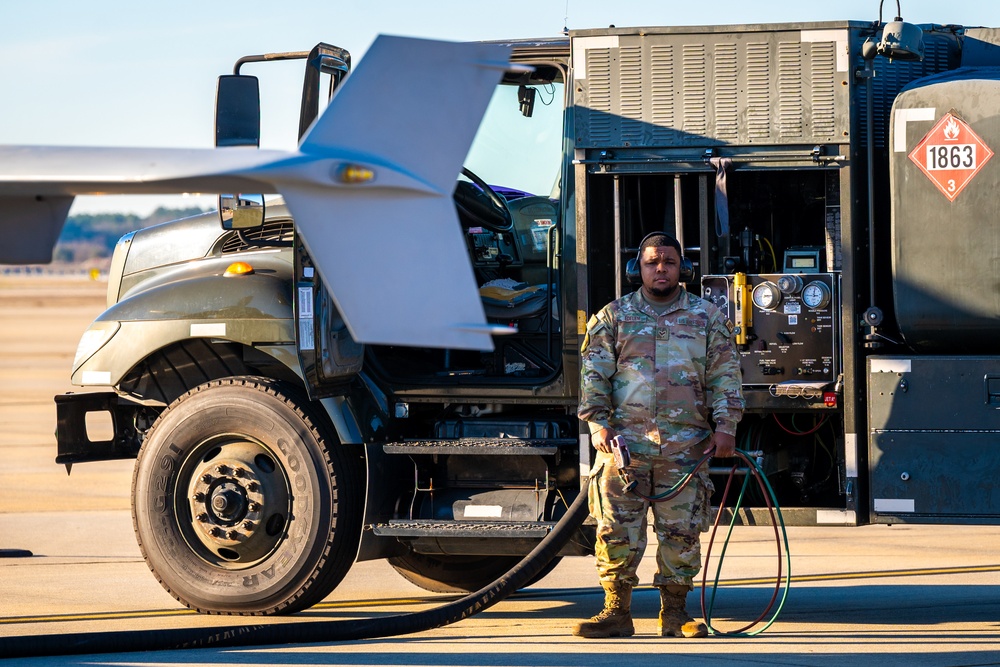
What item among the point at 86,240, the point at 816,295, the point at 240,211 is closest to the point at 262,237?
the point at 240,211

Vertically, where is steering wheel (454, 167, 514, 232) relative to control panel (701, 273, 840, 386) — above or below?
above

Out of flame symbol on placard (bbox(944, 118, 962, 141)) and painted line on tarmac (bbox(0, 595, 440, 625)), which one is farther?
painted line on tarmac (bbox(0, 595, 440, 625))

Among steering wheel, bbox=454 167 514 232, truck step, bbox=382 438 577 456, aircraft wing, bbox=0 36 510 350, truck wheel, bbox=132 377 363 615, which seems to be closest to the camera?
aircraft wing, bbox=0 36 510 350

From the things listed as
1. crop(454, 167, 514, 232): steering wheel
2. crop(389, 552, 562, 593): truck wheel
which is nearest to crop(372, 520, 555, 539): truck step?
crop(389, 552, 562, 593): truck wheel

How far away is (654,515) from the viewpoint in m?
6.86

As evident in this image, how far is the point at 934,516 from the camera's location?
6.69 meters

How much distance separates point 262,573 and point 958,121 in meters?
4.08

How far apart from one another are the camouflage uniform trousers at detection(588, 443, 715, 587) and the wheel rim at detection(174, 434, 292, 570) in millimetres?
1724

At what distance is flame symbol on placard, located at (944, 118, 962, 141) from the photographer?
6.63 metres

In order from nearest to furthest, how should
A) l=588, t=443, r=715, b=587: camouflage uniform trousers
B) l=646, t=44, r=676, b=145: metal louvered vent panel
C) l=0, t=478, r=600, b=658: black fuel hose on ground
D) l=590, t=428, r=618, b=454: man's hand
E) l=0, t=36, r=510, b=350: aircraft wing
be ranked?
l=0, t=36, r=510, b=350: aircraft wing
l=0, t=478, r=600, b=658: black fuel hose on ground
l=590, t=428, r=618, b=454: man's hand
l=588, t=443, r=715, b=587: camouflage uniform trousers
l=646, t=44, r=676, b=145: metal louvered vent panel

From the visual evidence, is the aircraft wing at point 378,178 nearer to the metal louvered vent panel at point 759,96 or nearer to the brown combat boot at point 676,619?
the metal louvered vent panel at point 759,96

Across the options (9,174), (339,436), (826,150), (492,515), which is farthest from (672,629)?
(9,174)

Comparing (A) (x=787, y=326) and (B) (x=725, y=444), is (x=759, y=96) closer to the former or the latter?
(A) (x=787, y=326)

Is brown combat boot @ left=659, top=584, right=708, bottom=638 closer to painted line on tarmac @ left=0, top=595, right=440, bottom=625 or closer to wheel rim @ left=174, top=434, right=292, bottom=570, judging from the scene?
painted line on tarmac @ left=0, top=595, right=440, bottom=625
